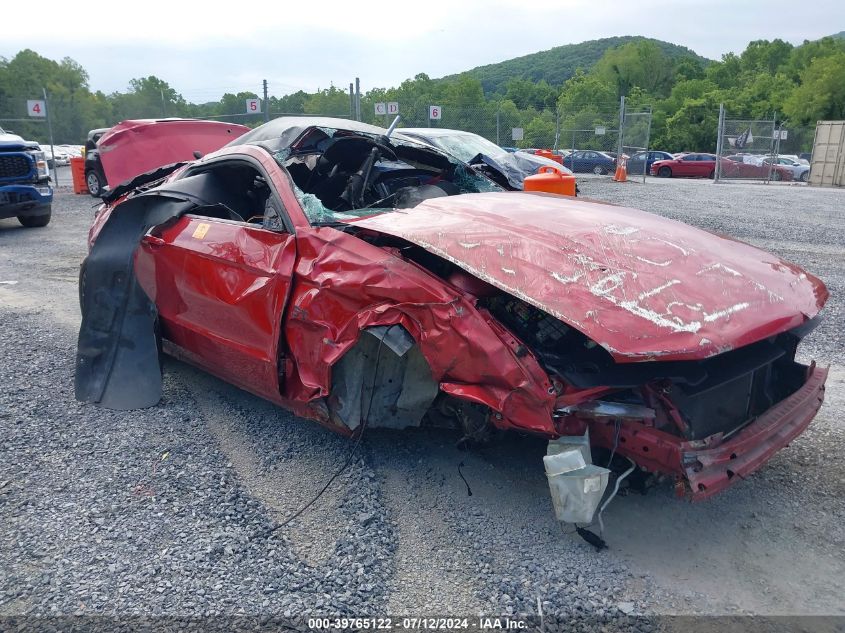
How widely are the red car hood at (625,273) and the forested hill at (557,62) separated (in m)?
111

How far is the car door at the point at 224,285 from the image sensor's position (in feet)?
11.2

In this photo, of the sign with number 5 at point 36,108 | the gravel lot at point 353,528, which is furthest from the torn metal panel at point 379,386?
the sign with number 5 at point 36,108

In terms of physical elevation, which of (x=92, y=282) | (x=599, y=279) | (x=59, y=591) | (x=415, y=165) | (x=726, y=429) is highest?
(x=415, y=165)

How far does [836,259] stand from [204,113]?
22.1m

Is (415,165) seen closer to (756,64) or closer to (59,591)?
(59,591)

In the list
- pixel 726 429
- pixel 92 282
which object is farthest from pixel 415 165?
pixel 726 429

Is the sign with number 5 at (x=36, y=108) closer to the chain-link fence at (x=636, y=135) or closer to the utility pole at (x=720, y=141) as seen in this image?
the chain-link fence at (x=636, y=135)

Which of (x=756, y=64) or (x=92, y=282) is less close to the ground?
(x=756, y=64)

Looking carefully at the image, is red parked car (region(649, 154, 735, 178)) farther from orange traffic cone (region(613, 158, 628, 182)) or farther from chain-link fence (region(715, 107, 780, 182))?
orange traffic cone (region(613, 158, 628, 182))

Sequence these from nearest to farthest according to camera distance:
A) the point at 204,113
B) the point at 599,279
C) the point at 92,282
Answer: the point at 599,279 → the point at 92,282 → the point at 204,113

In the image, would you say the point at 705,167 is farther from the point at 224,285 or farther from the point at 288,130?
the point at 224,285

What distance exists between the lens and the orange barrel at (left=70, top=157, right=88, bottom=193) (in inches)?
661

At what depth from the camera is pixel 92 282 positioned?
441 cm

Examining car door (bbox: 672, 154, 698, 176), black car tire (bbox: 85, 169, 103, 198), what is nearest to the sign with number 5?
black car tire (bbox: 85, 169, 103, 198)
